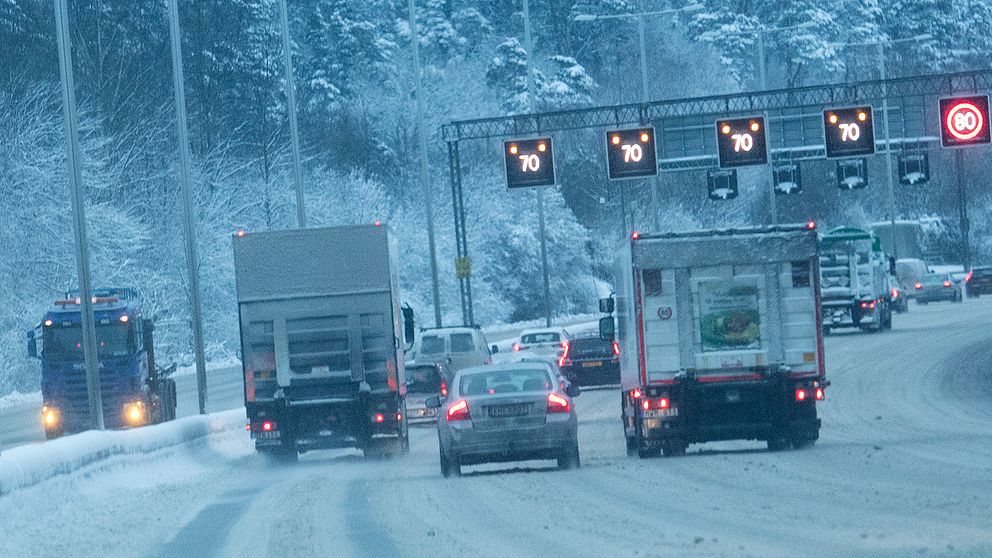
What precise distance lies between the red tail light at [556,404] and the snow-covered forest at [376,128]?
115ft

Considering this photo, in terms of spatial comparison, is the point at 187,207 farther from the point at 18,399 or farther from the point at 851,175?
the point at 851,175

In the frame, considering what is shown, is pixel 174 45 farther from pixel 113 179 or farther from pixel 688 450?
pixel 113 179

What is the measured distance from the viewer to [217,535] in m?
15.9

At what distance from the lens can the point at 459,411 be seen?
2127 centimetres

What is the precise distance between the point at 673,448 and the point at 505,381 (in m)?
2.85

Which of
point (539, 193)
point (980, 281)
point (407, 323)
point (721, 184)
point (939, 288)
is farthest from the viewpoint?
point (980, 281)

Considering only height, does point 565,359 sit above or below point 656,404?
below

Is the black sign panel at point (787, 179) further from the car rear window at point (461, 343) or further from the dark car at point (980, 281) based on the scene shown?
the dark car at point (980, 281)

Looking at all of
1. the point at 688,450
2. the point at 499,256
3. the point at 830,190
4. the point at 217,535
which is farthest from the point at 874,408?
the point at 830,190

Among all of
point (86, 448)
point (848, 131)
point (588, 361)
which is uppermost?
point (848, 131)

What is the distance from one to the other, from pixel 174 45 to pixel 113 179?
25433mm

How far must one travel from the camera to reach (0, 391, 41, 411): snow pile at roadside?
164 ft

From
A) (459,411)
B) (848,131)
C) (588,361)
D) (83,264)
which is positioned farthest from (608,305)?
(848,131)

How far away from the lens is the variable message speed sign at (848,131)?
45000 mm
